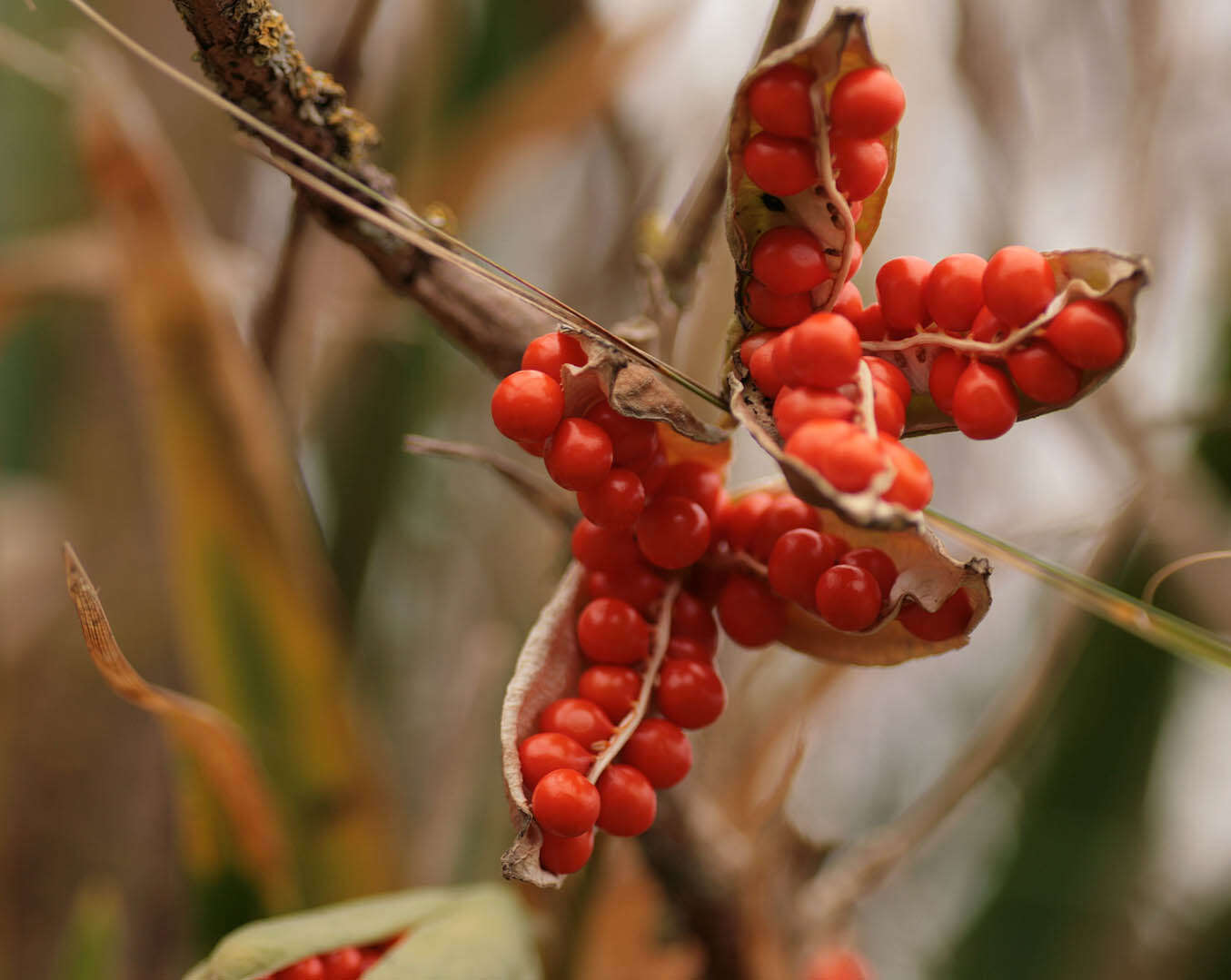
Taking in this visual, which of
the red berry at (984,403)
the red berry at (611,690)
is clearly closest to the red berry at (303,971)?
the red berry at (611,690)

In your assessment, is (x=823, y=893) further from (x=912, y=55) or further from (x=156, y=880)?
(x=912, y=55)

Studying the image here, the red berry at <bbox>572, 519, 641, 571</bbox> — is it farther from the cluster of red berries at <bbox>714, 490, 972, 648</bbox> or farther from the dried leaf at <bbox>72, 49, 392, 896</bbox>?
the dried leaf at <bbox>72, 49, 392, 896</bbox>

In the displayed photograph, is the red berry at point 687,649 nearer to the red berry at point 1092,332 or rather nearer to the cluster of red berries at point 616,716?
the cluster of red berries at point 616,716

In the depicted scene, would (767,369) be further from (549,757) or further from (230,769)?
(230,769)

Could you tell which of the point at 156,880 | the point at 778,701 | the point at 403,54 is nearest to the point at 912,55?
the point at 403,54

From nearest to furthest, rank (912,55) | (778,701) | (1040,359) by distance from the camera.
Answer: (1040,359) < (778,701) < (912,55)
